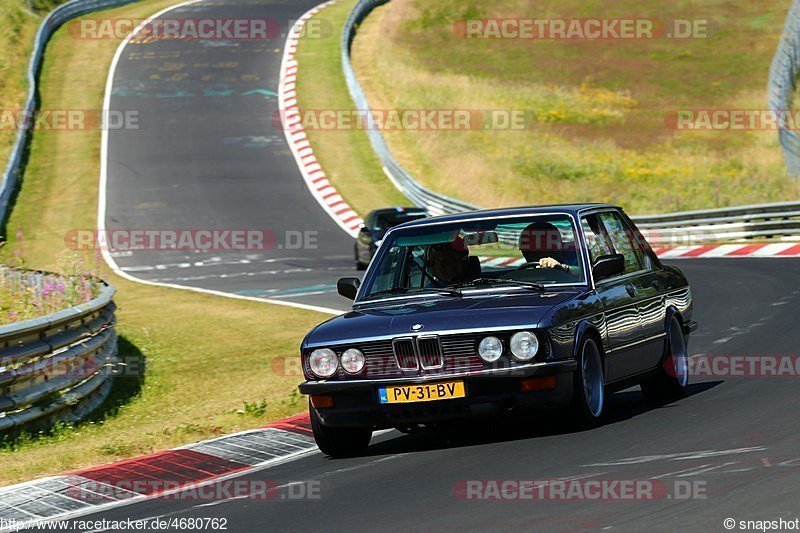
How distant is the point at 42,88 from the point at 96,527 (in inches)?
1628

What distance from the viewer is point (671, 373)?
33.0 feet

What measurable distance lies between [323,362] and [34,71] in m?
41.3

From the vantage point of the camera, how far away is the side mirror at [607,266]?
8836 millimetres

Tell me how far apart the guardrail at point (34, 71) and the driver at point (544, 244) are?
26115 mm

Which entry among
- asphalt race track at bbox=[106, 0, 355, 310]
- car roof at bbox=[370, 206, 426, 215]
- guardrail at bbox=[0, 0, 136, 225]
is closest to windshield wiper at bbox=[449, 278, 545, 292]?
asphalt race track at bbox=[106, 0, 355, 310]

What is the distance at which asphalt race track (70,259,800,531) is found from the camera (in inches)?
235

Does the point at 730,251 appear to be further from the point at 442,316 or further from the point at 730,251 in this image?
the point at 442,316

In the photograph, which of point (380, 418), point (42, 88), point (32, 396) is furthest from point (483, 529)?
point (42, 88)

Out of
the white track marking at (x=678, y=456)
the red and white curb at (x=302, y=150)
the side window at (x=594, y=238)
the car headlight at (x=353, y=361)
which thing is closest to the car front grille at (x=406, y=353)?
the car headlight at (x=353, y=361)

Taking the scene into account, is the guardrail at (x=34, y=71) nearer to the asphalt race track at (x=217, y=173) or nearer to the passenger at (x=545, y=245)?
the asphalt race track at (x=217, y=173)

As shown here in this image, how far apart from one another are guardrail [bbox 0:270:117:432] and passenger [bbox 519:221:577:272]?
14.3 feet

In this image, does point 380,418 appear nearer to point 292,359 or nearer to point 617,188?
point 292,359

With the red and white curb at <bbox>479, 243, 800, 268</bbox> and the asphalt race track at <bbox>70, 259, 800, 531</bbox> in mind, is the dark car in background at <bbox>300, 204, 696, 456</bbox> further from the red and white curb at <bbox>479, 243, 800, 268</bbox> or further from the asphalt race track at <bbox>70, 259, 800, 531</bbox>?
the red and white curb at <bbox>479, 243, 800, 268</bbox>

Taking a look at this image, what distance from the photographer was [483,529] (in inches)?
232
